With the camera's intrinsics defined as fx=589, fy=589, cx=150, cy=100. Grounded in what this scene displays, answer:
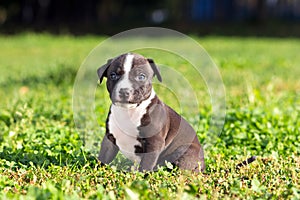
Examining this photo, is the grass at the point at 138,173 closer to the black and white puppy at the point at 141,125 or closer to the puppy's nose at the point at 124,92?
the black and white puppy at the point at 141,125

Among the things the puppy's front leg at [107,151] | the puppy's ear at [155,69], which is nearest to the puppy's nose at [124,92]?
the puppy's ear at [155,69]

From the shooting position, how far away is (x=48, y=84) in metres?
9.56

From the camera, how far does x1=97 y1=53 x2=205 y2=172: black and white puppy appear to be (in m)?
4.05

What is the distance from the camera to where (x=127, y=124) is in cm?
417

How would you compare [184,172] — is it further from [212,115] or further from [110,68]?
[212,115]

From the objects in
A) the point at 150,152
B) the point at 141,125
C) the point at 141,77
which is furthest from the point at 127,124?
the point at 141,77

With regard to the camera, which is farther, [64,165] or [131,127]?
[64,165]

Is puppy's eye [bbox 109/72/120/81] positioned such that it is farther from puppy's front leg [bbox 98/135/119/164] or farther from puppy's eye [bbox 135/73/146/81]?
puppy's front leg [bbox 98/135/119/164]

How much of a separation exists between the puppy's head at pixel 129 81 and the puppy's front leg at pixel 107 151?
0.38 m

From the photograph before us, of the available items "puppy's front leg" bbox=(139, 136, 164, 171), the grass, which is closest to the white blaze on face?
"puppy's front leg" bbox=(139, 136, 164, 171)

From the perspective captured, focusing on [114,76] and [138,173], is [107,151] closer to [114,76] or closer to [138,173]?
[138,173]

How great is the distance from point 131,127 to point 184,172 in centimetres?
51

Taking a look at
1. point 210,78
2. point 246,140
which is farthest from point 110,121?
point 210,78

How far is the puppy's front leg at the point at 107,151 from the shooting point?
4.33 meters
